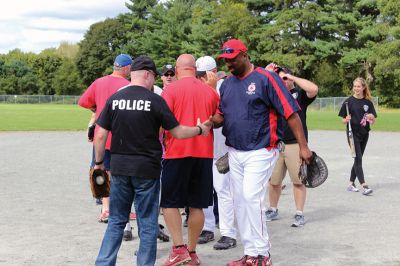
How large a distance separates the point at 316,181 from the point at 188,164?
1460mm

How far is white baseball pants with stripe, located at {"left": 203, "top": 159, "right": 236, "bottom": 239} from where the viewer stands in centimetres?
631

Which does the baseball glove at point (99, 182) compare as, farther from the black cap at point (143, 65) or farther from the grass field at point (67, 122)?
the grass field at point (67, 122)

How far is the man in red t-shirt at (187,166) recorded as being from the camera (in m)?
5.47

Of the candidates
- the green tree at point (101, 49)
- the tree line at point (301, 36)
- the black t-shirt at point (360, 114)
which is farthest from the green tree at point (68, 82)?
the black t-shirt at point (360, 114)

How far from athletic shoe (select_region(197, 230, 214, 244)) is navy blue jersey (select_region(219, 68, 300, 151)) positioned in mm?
1581

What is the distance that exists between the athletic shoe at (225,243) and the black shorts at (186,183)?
72cm

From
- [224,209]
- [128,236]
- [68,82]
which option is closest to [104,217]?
[128,236]

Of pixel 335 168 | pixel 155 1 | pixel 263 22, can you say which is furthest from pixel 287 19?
pixel 335 168

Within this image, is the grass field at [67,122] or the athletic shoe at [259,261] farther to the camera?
the grass field at [67,122]

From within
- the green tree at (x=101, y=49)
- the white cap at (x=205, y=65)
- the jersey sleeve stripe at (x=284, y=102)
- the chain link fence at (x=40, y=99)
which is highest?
Answer: the green tree at (x=101, y=49)

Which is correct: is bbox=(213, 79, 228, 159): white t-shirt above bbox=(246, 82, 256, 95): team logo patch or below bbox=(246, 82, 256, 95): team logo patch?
below

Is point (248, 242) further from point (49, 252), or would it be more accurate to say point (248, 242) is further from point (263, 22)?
point (263, 22)

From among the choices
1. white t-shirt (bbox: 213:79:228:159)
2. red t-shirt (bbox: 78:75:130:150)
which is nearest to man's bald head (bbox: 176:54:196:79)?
white t-shirt (bbox: 213:79:228:159)

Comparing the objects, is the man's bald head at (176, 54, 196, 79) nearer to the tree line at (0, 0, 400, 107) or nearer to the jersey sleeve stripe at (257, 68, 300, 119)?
the jersey sleeve stripe at (257, 68, 300, 119)
